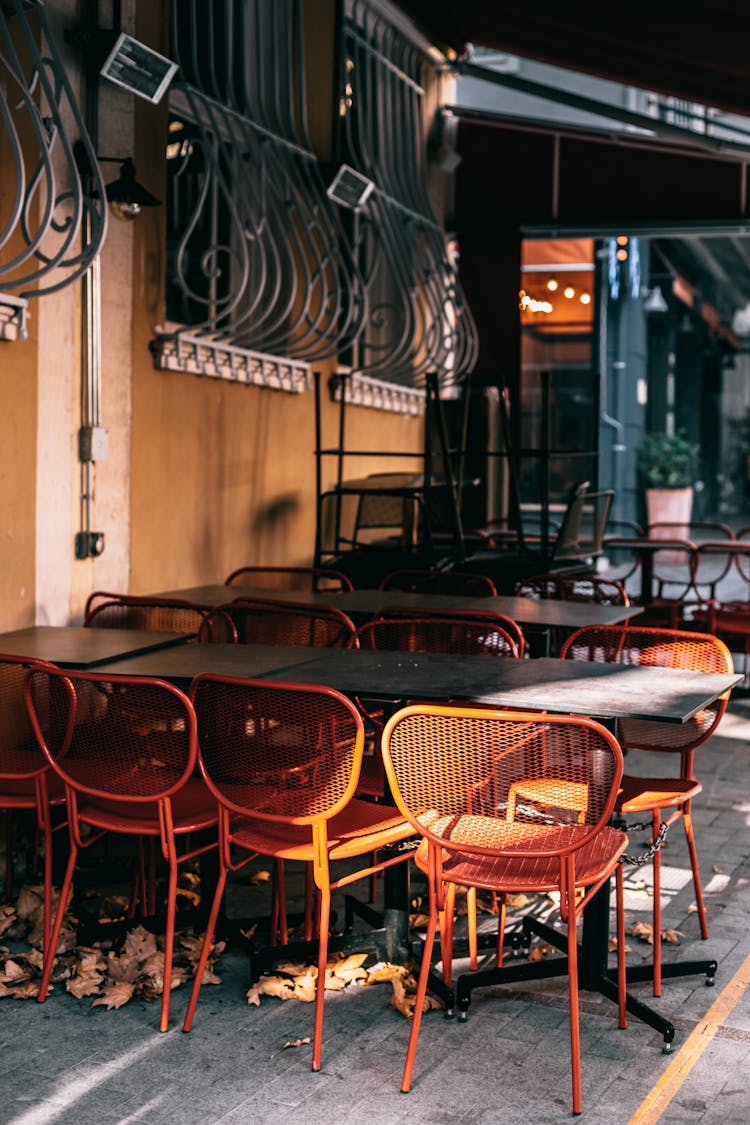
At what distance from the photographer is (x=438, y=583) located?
21.4 feet

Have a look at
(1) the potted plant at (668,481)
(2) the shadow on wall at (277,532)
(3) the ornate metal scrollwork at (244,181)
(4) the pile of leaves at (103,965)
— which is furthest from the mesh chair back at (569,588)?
(1) the potted plant at (668,481)

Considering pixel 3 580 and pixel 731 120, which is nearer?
pixel 3 580

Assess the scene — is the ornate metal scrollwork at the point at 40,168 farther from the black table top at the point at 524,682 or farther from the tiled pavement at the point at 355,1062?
the tiled pavement at the point at 355,1062

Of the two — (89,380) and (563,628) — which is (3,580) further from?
(563,628)

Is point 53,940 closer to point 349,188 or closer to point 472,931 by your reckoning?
point 472,931

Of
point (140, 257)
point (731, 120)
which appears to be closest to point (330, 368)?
point (140, 257)

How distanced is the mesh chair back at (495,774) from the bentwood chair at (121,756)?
56cm

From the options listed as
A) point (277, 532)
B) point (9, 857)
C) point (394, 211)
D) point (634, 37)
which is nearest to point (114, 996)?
point (9, 857)

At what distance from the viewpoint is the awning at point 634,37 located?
6.59 meters

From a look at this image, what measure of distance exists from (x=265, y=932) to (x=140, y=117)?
3.68m

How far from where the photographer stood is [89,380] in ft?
17.8

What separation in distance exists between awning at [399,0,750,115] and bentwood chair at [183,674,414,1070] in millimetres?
4374

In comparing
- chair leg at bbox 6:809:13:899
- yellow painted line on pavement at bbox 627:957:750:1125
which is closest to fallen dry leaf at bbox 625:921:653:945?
yellow painted line on pavement at bbox 627:957:750:1125

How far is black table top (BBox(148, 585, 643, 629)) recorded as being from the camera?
198 inches
